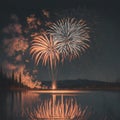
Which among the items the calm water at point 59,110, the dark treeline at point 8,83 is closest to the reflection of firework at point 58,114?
the calm water at point 59,110

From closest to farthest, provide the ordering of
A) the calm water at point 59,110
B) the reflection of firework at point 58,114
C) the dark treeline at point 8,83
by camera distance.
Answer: the reflection of firework at point 58,114
the calm water at point 59,110
the dark treeline at point 8,83

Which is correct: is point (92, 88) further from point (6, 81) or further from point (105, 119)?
point (105, 119)

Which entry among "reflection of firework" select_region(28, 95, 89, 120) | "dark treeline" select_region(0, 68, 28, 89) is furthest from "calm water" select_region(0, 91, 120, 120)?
"dark treeline" select_region(0, 68, 28, 89)

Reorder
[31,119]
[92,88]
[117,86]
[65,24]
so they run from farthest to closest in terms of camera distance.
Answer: [92,88], [117,86], [65,24], [31,119]

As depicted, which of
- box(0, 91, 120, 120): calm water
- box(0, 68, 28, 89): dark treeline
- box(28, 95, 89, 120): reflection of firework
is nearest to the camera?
box(28, 95, 89, 120): reflection of firework

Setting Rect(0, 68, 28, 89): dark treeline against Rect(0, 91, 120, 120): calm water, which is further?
Rect(0, 68, 28, 89): dark treeline

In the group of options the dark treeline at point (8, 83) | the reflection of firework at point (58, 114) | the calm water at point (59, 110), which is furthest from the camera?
the dark treeline at point (8, 83)

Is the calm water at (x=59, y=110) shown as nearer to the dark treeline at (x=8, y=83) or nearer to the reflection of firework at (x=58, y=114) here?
the reflection of firework at (x=58, y=114)

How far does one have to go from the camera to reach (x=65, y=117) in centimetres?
3550

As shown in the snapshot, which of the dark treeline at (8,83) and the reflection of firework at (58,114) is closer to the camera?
the reflection of firework at (58,114)

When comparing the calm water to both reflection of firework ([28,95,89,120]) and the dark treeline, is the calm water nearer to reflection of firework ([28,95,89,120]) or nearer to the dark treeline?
reflection of firework ([28,95,89,120])

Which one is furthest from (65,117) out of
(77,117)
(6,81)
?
(6,81)

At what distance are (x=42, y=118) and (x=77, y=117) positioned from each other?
10.5ft

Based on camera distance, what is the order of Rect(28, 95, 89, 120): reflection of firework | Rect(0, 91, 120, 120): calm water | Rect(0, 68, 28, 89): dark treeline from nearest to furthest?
Rect(28, 95, 89, 120): reflection of firework → Rect(0, 91, 120, 120): calm water → Rect(0, 68, 28, 89): dark treeline
